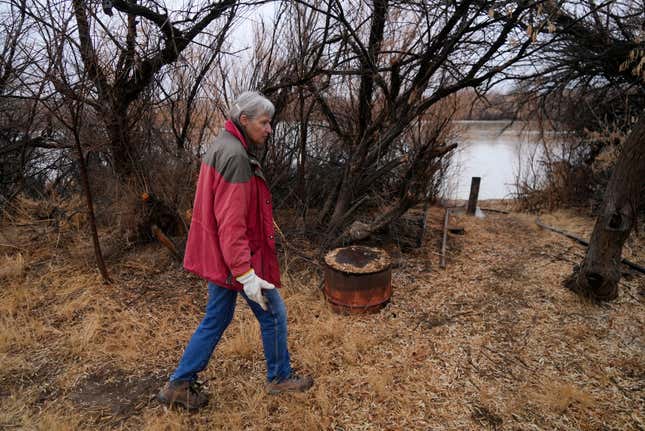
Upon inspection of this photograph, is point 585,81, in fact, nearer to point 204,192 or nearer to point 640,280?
point 640,280

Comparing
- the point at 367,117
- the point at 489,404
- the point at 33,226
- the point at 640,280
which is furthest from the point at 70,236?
the point at 640,280

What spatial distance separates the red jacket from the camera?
213 cm

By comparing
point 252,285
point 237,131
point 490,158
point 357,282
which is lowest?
point 357,282

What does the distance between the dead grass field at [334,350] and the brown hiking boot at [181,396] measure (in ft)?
0.25

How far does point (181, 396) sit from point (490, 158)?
15623 mm

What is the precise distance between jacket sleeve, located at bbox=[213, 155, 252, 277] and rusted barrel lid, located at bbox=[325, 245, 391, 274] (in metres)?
1.74

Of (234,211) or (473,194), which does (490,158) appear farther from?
(234,211)

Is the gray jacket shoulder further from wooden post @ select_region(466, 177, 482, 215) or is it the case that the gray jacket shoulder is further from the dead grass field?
wooden post @ select_region(466, 177, 482, 215)

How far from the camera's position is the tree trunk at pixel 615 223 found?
3.88m

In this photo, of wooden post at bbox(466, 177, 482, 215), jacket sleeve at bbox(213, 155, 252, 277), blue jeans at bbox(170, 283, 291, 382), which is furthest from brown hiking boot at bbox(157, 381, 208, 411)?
wooden post at bbox(466, 177, 482, 215)

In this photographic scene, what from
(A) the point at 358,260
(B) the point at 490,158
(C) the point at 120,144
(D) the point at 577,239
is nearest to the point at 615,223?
(D) the point at 577,239

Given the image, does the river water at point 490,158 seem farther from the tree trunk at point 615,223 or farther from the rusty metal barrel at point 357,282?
the rusty metal barrel at point 357,282

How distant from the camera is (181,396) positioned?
2.58 m

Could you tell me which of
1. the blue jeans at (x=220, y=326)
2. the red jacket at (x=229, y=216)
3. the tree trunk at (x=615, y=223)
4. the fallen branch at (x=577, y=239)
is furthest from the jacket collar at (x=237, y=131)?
the fallen branch at (x=577, y=239)
